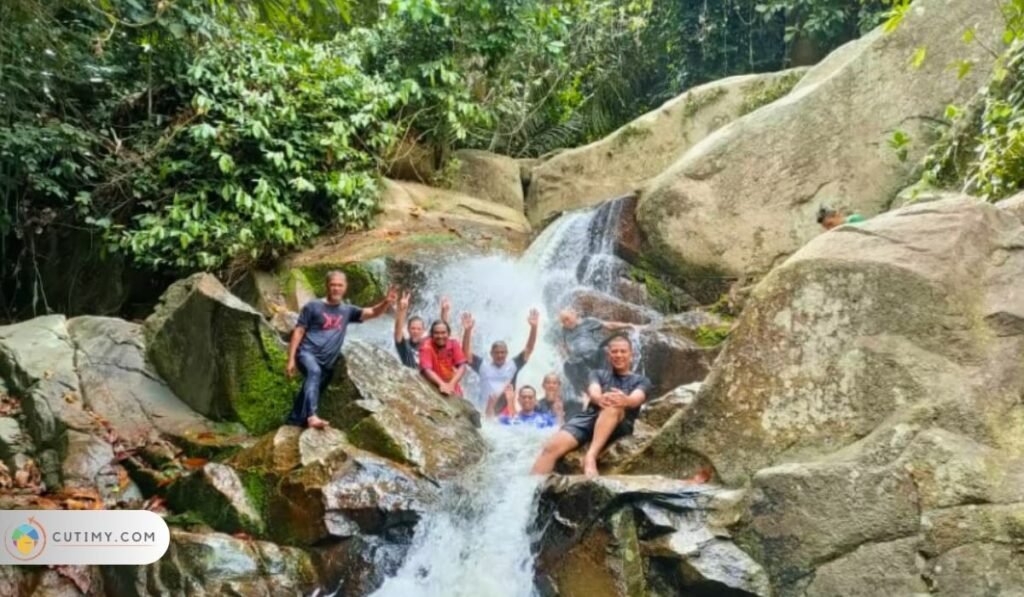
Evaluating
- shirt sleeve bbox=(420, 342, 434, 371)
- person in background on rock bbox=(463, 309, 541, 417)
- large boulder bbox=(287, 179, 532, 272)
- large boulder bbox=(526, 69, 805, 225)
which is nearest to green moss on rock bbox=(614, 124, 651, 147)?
large boulder bbox=(526, 69, 805, 225)

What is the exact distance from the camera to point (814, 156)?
8430mm

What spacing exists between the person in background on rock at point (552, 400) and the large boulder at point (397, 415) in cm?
85

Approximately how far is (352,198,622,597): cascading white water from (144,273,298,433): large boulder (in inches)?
55.0

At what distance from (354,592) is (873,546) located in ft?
8.14

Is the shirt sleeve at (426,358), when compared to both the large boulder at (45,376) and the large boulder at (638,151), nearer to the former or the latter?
the large boulder at (45,376)

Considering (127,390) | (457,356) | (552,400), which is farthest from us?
(552,400)

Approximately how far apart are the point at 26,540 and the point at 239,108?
6252 millimetres

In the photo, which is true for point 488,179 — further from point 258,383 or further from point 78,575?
point 78,575

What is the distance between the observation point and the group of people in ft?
15.7

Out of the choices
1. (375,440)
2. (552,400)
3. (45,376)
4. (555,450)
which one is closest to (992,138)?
(552,400)

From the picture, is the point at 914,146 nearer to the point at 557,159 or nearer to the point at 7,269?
the point at 557,159

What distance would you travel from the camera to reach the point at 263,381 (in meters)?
5.72

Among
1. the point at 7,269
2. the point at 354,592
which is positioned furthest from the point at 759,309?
the point at 7,269

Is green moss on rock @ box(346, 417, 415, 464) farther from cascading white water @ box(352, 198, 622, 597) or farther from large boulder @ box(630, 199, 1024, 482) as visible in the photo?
large boulder @ box(630, 199, 1024, 482)
